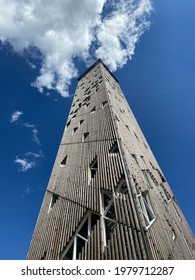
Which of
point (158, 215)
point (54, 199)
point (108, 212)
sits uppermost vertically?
point (54, 199)

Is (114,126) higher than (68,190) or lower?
higher

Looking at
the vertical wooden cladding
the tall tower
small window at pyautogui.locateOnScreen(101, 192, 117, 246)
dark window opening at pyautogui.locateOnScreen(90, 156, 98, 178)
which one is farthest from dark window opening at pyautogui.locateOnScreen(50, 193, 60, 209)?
the vertical wooden cladding

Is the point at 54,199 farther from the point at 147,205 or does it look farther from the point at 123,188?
the point at 147,205

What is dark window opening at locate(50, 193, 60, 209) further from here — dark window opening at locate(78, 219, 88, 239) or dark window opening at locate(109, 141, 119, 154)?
dark window opening at locate(109, 141, 119, 154)

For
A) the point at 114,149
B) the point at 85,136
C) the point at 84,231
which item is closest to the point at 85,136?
the point at 85,136

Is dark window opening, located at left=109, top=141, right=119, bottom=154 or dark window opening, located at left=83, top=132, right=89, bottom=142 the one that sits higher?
dark window opening, located at left=83, top=132, right=89, bottom=142

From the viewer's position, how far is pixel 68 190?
907 centimetres

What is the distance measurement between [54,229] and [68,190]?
1.81 m

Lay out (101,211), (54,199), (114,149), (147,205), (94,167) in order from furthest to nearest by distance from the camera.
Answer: (54,199), (94,167), (114,149), (147,205), (101,211)

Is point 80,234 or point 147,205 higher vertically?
point 147,205

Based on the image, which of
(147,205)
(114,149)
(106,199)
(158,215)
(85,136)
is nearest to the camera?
(106,199)

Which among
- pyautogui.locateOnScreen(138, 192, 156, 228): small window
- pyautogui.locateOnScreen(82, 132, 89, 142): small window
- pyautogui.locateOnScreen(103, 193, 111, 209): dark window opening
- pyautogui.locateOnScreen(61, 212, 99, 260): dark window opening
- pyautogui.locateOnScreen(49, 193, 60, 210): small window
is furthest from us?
pyautogui.locateOnScreen(82, 132, 89, 142): small window
